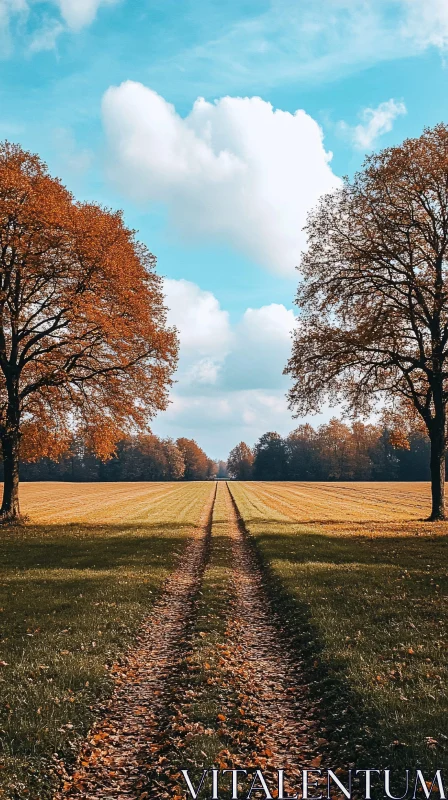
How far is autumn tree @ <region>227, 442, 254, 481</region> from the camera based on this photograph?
576ft

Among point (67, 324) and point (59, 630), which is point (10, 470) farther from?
point (59, 630)

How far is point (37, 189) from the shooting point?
24.8 m

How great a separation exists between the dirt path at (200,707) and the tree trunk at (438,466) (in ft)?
62.6

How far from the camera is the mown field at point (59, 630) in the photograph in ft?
20.0

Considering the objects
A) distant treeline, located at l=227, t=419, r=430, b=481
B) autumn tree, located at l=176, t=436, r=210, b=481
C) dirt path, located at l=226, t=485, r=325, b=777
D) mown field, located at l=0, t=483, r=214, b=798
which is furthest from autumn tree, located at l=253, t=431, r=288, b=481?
dirt path, located at l=226, t=485, r=325, b=777

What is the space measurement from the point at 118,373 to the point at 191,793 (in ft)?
78.0

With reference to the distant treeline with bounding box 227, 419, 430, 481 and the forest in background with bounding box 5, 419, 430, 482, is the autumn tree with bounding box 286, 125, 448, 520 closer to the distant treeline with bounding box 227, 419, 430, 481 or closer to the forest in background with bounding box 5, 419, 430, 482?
the distant treeline with bounding box 227, 419, 430, 481

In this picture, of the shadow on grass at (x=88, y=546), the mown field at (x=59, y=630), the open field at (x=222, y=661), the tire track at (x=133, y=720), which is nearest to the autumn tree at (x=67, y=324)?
the shadow on grass at (x=88, y=546)

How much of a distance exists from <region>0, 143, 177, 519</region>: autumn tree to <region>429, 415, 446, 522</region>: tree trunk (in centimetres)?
1527

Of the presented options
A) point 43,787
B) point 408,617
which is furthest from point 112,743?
point 408,617

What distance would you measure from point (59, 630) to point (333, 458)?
141300 mm

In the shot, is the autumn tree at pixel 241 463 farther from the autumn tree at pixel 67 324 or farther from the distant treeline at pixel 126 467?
the autumn tree at pixel 67 324

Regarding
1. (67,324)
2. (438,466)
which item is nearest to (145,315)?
(67,324)

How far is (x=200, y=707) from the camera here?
276 inches
